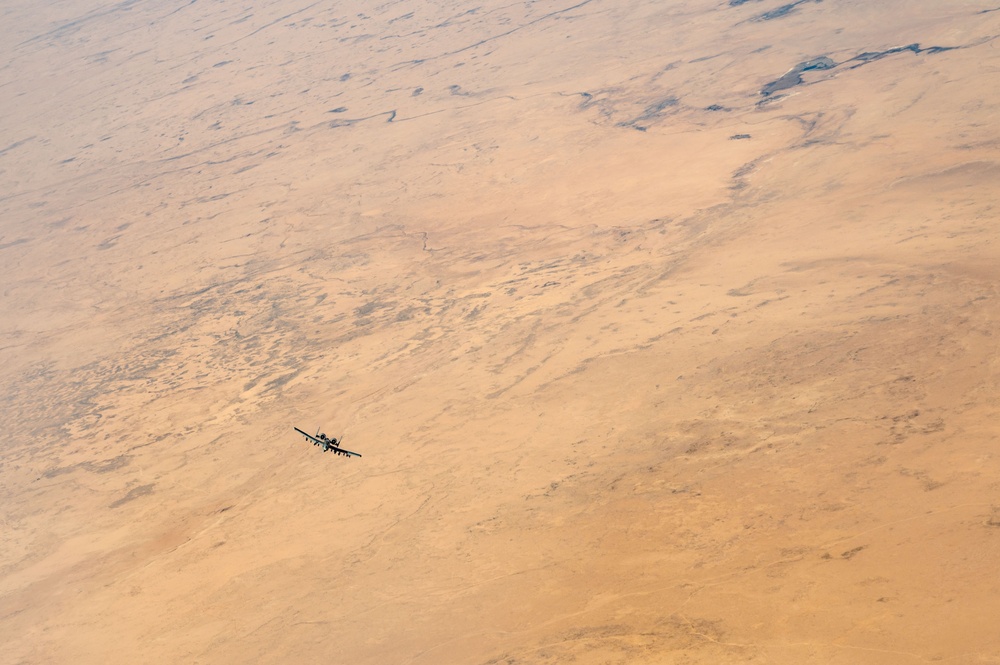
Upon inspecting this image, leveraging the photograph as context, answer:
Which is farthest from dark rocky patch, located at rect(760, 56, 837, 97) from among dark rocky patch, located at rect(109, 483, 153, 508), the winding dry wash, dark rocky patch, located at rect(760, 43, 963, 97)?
dark rocky patch, located at rect(109, 483, 153, 508)

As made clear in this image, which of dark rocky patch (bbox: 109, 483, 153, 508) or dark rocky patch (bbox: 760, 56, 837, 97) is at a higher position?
dark rocky patch (bbox: 760, 56, 837, 97)

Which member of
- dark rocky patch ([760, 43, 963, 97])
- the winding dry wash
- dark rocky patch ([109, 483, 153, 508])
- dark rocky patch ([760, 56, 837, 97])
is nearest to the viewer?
the winding dry wash

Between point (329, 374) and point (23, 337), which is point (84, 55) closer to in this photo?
point (23, 337)

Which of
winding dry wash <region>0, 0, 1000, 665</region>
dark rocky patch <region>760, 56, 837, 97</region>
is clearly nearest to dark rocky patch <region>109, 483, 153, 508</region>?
winding dry wash <region>0, 0, 1000, 665</region>

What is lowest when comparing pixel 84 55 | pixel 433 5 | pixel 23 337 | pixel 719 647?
pixel 719 647

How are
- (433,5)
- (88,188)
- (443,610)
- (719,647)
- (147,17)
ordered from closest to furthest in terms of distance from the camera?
(719,647), (443,610), (88,188), (433,5), (147,17)

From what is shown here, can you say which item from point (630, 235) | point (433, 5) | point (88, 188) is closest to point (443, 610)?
point (630, 235)

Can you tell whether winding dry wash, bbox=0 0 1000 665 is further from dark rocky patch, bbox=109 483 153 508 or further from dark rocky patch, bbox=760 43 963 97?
dark rocky patch, bbox=760 43 963 97

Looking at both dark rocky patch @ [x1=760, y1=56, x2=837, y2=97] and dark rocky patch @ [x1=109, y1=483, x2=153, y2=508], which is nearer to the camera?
dark rocky patch @ [x1=109, y1=483, x2=153, y2=508]

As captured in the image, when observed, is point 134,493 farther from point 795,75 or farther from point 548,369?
point 795,75

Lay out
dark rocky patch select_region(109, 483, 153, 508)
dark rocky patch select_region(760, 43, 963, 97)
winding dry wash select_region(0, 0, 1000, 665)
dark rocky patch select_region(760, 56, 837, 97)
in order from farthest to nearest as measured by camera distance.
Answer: dark rocky patch select_region(760, 56, 837, 97) < dark rocky patch select_region(760, 43, 963, 97) < dark rocky patch select_region(109, 483, 153, 508) < winding dry wash select_region(0, 0, 1000, 665)
